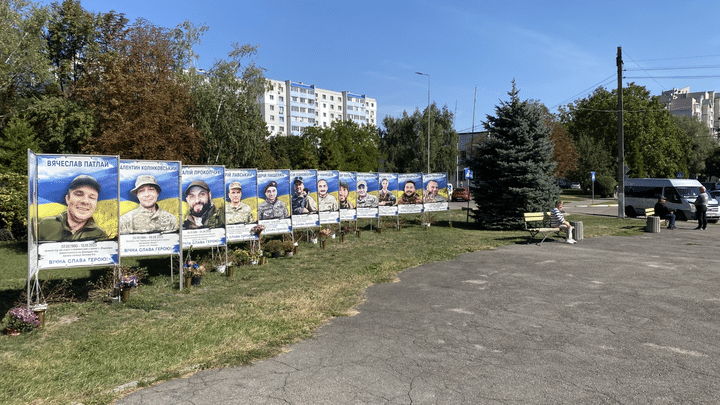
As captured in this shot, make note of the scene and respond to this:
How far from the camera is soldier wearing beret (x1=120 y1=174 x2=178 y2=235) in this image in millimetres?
10211

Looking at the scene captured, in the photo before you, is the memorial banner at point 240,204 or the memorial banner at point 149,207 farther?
the memorial banner at point 240,204

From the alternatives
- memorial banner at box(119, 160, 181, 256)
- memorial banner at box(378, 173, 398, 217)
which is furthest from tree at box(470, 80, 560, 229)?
memorial banner at box(119, 160, 181, 256)

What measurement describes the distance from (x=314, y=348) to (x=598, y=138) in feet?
249

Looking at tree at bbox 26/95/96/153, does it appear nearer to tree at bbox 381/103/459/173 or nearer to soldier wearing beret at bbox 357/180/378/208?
soldier wearing beret at bbox 357/180/378/208

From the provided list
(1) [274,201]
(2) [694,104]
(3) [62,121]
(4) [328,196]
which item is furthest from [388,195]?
(2) [694,104]

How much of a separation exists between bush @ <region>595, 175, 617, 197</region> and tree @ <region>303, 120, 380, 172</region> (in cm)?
3092

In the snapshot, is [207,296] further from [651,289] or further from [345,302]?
[651,289]

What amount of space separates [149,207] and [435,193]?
16.8 metres

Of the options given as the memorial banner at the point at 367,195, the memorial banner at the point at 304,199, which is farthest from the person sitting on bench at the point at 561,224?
the memorial banner at the point at 304,199

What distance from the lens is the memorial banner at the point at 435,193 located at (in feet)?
81.0

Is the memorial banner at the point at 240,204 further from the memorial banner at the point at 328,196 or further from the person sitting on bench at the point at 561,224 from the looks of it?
the person sitting on bench at the point at 561,224

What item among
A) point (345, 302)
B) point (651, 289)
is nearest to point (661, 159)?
point (651, 289)

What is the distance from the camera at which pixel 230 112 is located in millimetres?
33906

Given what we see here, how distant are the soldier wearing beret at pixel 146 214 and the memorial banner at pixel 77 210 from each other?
0.72 m
